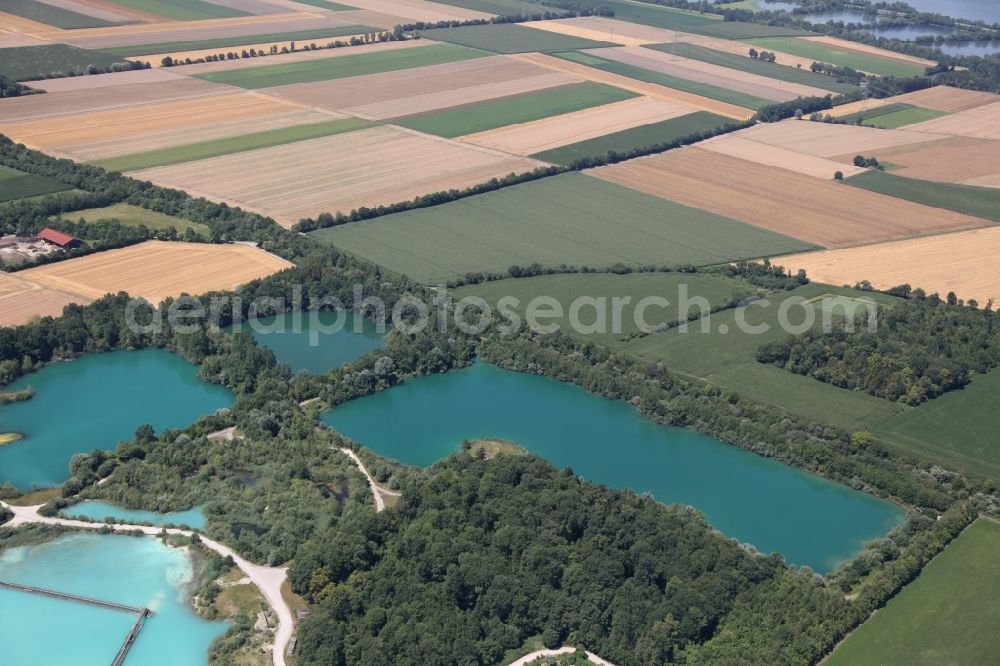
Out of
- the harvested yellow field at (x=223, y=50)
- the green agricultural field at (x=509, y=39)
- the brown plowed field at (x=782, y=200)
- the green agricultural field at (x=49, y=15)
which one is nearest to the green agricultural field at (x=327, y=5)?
the harvested yellow field at (x=223, y=50)

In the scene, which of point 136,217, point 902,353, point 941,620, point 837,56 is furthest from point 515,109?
point 941,620

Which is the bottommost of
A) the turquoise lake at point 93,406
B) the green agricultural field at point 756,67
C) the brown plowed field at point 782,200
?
the turquoise lake at point 93,406

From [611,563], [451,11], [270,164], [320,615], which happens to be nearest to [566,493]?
[611,563]

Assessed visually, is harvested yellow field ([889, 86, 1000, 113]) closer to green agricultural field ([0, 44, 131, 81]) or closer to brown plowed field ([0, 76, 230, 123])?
brown plowed field ([0, 76, 230, 123])

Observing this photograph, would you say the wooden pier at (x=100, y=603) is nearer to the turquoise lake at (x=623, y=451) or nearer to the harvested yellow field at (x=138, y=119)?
the turquoise lake at (x=623, y=451)

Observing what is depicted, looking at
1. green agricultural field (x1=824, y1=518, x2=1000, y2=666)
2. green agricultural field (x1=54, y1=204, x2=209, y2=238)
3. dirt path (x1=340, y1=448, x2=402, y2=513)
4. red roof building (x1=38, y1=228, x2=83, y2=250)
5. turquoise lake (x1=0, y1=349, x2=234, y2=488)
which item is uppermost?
green agricultural field (x1=54, y1=204, x2=209, y2=238)

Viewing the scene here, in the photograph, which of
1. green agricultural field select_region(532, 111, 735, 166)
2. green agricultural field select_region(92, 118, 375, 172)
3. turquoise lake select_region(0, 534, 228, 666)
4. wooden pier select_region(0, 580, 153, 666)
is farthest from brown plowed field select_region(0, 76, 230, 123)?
wooden pier select_region(0, 580, 153, 666)

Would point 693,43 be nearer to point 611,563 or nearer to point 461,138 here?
point 461,138
